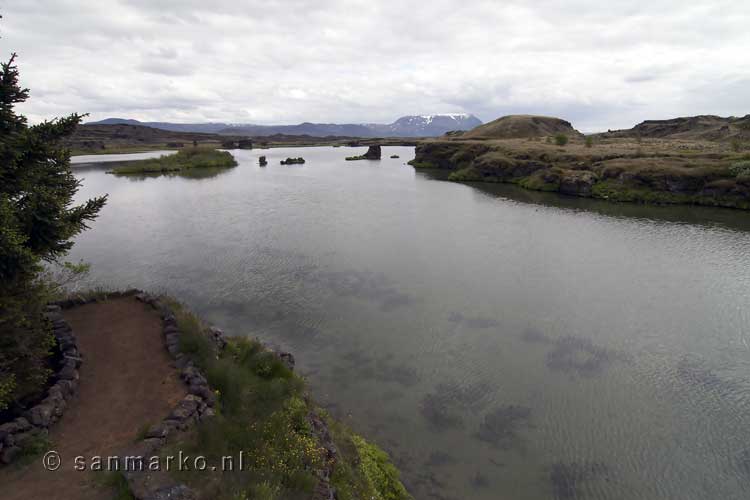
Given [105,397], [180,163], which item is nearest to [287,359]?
[105,397]

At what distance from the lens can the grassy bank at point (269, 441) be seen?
507 inches

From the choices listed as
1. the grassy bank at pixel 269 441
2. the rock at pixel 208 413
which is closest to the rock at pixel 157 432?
the grassy bank at pixel 269 441

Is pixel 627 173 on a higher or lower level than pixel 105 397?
higher

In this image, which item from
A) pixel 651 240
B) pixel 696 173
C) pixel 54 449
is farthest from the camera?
pixel 696 173

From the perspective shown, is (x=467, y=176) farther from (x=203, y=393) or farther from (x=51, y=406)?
(x=51, y=406)

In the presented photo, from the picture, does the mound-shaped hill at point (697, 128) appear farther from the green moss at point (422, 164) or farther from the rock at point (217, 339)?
the rock at point (217, 339)

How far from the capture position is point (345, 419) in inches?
802

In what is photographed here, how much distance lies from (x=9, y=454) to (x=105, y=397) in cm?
363

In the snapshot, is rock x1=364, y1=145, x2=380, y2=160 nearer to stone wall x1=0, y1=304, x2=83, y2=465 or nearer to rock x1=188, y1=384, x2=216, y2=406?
stone wall x1=0, y1=304, x2=83, y2=465

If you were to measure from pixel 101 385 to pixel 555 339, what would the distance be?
26.0 metres

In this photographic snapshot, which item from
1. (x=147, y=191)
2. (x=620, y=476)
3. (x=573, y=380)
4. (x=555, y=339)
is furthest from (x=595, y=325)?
(x=147, y=191)

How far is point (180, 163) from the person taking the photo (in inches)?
5177

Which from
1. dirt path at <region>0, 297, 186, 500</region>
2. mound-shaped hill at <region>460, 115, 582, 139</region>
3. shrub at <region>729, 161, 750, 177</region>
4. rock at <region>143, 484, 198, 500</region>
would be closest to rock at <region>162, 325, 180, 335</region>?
dirt path at <region>0, 297, 186, 500</region>

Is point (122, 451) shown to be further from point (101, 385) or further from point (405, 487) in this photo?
point (405, 487)
